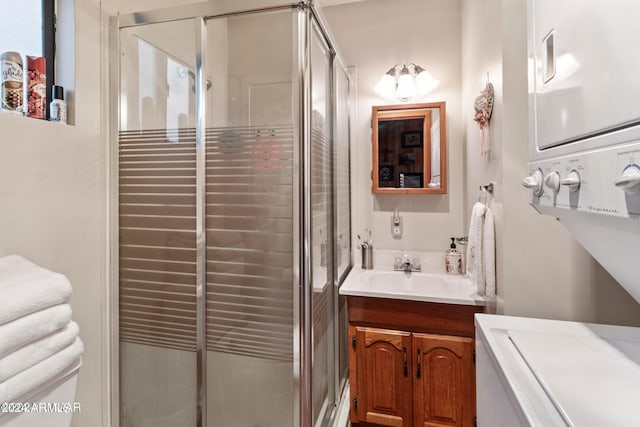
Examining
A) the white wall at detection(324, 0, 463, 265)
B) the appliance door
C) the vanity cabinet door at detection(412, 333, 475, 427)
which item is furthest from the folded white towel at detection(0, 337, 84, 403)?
the white wall at detection(324, 0, 463, 265)

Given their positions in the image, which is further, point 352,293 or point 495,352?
point 352,293

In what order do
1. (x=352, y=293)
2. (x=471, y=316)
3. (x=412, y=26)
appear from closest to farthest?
1. (x=471, y=316)
2. (x=352, y=293)
3. (x=412, y=26)

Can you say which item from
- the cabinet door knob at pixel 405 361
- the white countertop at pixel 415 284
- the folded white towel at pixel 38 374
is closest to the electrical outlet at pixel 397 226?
the white countertop at pixel 415 284

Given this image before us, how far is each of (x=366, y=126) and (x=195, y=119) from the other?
1299 millimetres

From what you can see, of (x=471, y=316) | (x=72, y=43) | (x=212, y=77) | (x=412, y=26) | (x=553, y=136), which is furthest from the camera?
(x=412, y=26)

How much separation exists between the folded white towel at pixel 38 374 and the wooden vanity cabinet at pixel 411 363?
1.27 meters

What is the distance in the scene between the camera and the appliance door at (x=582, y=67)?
0.49 metres

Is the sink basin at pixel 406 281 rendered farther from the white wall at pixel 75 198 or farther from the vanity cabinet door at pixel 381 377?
the white wall at pixel 75 198

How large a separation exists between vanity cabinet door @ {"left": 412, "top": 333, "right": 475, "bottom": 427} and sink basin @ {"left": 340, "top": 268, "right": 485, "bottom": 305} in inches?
8.4

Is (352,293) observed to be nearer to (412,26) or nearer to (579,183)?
(579,183)

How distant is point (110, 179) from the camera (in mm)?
1467

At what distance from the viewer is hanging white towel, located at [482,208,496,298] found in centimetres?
142

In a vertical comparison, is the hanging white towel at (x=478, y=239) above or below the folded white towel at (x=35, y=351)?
above

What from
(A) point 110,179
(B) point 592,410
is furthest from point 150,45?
(B) point 592,410
